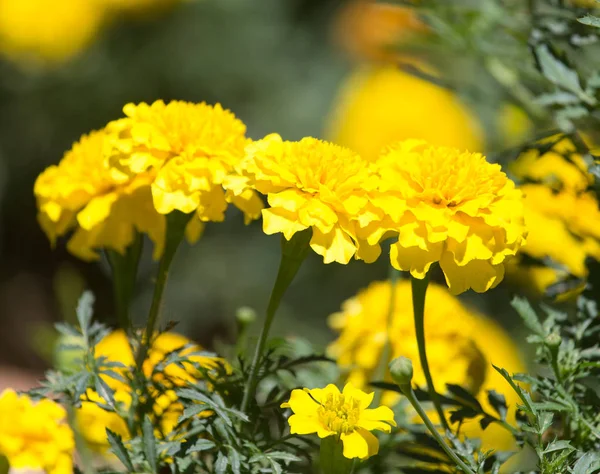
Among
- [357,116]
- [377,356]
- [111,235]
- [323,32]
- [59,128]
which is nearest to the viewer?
[111,235]

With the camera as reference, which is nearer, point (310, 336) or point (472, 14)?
point (472, 14)

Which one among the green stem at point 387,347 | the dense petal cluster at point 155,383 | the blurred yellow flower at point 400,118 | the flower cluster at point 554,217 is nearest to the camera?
the dense petal cluster at point 155,383

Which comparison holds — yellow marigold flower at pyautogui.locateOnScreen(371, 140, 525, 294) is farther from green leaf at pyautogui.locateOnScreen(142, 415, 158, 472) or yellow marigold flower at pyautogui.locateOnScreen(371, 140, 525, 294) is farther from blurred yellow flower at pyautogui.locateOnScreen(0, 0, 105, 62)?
blurred yellow flower at pyautogui.locateOnScreen(0, 0, 105, 62)

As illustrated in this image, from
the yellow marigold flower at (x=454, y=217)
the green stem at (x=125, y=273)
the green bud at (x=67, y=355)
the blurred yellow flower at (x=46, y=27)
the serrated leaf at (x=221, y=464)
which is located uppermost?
the yellow marigold flower at (x=454, y=217)

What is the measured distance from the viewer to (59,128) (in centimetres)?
285

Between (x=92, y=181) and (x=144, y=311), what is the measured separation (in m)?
1.77

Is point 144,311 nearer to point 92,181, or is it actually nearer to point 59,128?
point 59,128

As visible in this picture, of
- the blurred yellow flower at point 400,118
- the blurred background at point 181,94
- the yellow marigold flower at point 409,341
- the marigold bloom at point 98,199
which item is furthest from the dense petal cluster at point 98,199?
the blurred background at point 181,94

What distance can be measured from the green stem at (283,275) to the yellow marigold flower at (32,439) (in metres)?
0.19

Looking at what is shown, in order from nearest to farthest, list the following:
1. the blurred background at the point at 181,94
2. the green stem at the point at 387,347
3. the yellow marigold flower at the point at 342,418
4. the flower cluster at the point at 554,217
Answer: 1. the yellow marigold flower at the point at 342,418
2. the green stem at the point at 387,347
3. the flower cluster at the point at 554,217
4. the blurred background at the point at 181,94

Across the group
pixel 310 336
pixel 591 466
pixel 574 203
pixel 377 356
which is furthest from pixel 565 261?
pixel 310 336

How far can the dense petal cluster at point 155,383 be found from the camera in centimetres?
68

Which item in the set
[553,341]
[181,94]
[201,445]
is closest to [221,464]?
[201,445]

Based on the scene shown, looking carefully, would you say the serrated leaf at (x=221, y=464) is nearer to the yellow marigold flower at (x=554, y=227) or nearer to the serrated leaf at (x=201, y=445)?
the serrated leaf at (x=201, y=445)
